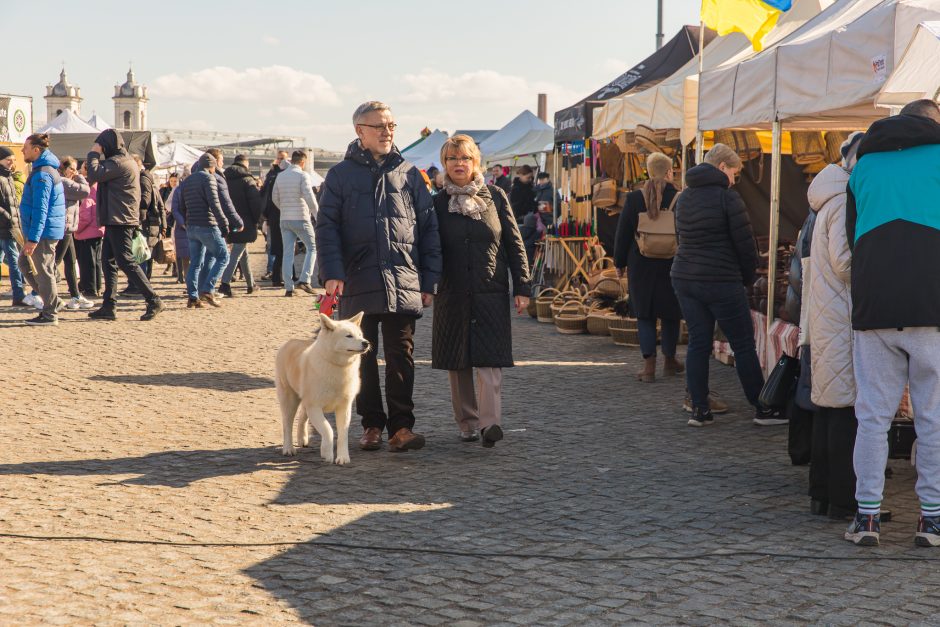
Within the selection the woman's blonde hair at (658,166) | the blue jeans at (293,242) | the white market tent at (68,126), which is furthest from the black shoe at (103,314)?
the white market tent at (68,126)

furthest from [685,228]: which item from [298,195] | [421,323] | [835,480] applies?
[298,195]

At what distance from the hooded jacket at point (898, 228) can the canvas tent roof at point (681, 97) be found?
19.8ft

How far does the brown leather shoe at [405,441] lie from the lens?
7.02m

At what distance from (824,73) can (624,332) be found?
4.98m

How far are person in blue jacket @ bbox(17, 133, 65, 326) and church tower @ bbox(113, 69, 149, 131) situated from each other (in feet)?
537

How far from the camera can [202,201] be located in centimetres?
1516

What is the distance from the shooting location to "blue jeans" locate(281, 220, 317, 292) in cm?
1719

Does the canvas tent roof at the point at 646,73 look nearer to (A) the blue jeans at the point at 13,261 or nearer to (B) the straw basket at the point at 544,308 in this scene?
(B) the straw basket at the point at 544,308

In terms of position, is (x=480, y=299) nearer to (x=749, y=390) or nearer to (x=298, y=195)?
(x=749, y=390)

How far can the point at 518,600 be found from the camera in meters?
4.32

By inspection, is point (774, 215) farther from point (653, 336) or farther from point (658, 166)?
point (653, 336)

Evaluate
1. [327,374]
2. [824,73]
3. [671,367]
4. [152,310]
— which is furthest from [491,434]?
[152,310]

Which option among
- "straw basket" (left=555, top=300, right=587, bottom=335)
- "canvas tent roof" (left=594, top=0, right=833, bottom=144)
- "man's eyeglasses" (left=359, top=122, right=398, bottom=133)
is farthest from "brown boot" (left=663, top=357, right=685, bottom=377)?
"man's eyeglasses" (left=359, top=122, right=398, bottom=133)

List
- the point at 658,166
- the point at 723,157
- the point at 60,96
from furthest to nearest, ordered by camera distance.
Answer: the point at 60,96, the point at 658,166, the point at 723,157
